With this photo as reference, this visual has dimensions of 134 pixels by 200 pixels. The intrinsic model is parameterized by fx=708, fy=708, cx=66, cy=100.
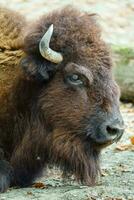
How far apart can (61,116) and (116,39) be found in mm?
9439

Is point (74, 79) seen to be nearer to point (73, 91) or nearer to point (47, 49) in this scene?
point (73, 91)

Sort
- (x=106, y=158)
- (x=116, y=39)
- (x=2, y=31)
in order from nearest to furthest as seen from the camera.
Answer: (x=2, y=31) → (x=106, y=158) → (x=116, y=39)

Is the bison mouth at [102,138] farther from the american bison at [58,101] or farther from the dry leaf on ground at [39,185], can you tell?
the dry leaf on ground at [39,185]

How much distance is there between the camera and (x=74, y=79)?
678cm

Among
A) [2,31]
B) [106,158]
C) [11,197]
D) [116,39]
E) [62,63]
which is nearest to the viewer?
[11,197]

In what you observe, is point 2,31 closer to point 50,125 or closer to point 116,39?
point 50,125

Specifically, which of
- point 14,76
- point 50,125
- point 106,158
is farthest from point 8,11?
point 106,158

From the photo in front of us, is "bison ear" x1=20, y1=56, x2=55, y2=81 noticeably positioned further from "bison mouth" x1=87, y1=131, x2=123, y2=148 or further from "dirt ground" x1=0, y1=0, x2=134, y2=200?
"dirt ground" x1=0, y1=0, x2=134, y2=200

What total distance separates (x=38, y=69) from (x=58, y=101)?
36cm

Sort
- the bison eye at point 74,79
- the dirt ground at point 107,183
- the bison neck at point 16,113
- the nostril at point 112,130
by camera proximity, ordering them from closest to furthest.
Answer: the dirt ground at point 107,183 < the nostril at point 112,130 < the bison eye at point 74,79 < the bison neck at point 16,113

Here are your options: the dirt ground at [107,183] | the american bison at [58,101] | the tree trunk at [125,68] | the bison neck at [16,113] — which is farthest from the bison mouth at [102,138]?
the tree trunk at [125,68]

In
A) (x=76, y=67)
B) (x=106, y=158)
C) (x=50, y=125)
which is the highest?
(x=76, y=67)

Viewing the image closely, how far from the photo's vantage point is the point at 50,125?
684 cm

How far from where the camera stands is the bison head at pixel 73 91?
665 centimetres
